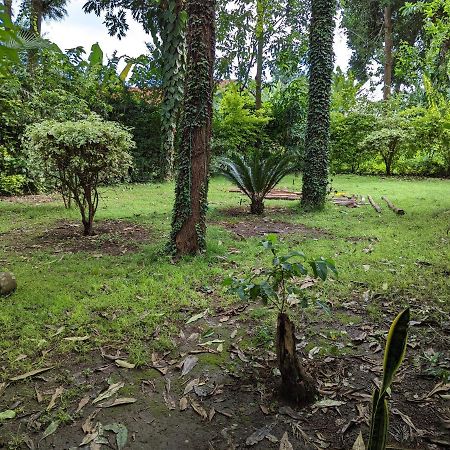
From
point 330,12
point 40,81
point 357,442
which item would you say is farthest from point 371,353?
point 40,81

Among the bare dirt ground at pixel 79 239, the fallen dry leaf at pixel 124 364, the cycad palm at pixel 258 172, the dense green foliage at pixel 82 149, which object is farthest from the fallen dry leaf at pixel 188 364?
the cycad palm at pixel 258 172

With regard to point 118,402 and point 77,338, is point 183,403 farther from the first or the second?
point 77,338

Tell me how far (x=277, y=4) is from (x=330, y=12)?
848cm

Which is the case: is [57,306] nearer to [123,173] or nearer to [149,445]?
[149,445]

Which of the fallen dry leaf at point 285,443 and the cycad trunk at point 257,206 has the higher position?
the cycad trunk at point 257,206

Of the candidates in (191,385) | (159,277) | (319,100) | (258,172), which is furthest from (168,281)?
(319,100)

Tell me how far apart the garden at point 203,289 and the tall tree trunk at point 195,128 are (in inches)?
0.8

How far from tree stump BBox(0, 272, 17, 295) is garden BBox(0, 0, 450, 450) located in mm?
13

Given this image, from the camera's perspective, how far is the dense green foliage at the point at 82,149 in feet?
16.6

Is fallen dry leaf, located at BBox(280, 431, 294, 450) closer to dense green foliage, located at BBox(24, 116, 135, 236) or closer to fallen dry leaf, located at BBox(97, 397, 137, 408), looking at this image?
fallen dry leaf, located at BBox(97, 397, 137, 408)

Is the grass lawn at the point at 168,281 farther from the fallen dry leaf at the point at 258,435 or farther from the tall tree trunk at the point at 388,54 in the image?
the tall tree trunk at the point at 388,54

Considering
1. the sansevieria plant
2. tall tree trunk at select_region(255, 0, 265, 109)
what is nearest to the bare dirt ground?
the sansevieria plant

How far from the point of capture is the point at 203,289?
377 cm

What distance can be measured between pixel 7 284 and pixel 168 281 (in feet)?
4.65
